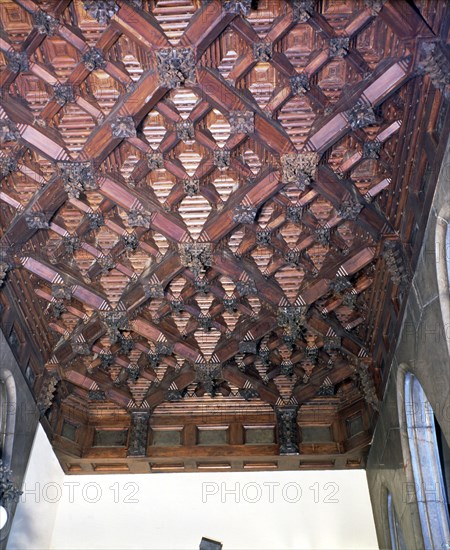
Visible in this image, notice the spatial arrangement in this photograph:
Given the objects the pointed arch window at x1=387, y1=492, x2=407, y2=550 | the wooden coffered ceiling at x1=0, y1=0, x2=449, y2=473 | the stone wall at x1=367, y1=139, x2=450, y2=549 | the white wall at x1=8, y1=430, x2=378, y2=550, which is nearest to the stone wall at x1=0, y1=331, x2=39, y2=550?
the wooden coffered ceiling at x1=0, y1=0, x2=449, y2=473

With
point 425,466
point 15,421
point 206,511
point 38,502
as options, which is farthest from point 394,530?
point 15,421

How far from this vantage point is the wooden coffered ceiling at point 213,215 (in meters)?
5.46

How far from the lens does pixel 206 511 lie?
979 cm

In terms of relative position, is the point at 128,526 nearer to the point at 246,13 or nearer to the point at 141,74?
the point at 141,74

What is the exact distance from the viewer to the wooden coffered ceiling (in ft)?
17.9

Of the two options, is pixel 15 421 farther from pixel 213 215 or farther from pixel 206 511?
pixel 213 215

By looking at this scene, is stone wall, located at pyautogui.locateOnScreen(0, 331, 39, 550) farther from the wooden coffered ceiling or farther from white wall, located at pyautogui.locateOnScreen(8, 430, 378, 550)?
white wall, located at pyautogui.locateOnScreen(8, 430, 378, 550)

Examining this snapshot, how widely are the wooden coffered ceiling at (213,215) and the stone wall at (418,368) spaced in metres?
0.29

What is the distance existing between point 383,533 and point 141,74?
7.01 metres

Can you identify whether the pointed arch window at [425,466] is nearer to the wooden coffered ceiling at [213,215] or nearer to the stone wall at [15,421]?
the wooden coffered ceiling at [213,215]

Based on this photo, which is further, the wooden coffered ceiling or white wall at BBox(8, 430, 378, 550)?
white wall at BBox(8, 430, 378, 550)

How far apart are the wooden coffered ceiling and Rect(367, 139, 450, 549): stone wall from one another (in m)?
0.29

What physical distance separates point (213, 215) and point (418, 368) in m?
2.77

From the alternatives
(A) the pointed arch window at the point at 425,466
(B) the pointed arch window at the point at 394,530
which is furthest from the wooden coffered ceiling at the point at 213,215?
(B) the pointed arch window at the point at 394,530
